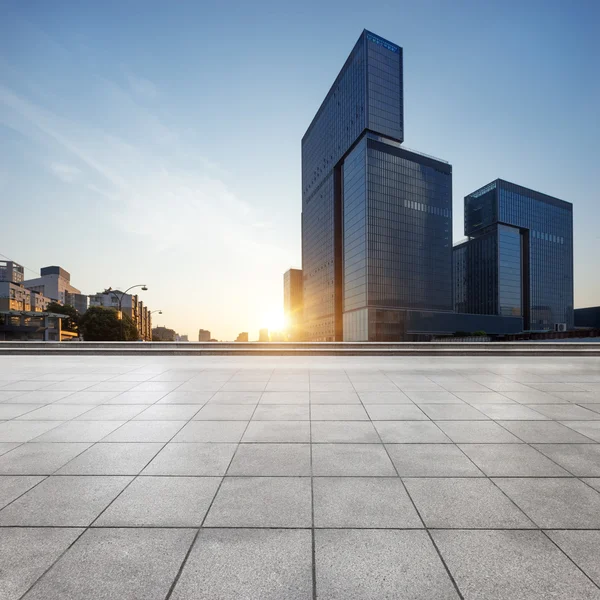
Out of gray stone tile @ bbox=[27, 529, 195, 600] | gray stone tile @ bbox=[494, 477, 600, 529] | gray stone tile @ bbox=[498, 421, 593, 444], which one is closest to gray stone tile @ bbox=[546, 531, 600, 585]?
gray stone tile @ bbox=[494, 477, 600, 529]

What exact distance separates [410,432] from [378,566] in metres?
3.72

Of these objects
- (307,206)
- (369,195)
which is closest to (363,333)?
(369,195)

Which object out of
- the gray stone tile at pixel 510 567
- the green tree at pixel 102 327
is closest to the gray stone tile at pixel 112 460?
the gray stone tile at pixel 510 567

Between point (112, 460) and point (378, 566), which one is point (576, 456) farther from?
point (112, 460)

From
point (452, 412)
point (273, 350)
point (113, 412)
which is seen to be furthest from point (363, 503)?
point (273, 350)

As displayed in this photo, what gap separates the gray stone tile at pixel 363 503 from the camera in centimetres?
360

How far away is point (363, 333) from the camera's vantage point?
111 metres

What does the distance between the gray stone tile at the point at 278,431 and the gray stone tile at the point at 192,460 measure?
1.81ft

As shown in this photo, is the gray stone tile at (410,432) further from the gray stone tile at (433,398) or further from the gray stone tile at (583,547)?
the gray stone tile at (583,547)

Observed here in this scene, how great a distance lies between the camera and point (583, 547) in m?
3.25

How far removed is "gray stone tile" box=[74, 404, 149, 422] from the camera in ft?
24.2

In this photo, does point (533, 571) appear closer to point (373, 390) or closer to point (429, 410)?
point (429, 410)

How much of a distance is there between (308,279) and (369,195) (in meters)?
66.7

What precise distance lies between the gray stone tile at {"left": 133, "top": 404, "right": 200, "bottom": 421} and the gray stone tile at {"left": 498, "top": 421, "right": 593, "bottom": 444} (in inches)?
253
